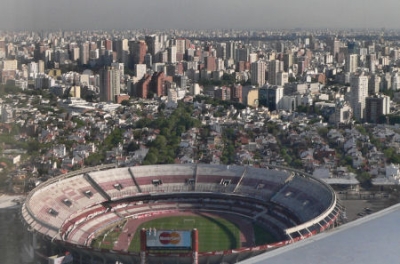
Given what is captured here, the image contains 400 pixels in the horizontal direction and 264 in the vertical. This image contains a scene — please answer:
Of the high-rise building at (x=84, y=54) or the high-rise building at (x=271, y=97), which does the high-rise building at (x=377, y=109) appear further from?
the high-rise building at (x=84, y=54)

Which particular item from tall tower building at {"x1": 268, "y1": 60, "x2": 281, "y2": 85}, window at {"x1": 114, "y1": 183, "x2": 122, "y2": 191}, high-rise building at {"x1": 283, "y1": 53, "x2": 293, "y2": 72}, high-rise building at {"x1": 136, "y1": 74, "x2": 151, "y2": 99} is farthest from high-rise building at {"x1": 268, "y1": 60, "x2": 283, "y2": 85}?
window at {"x1": 114, "y1": 183, "x2": 122, "y2": 191}

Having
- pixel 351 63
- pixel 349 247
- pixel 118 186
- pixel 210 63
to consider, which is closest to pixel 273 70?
pixel 210 63

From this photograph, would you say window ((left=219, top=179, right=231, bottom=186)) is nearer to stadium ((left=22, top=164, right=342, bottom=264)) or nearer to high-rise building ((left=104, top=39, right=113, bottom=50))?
stadium ((left=22, top=164, right=342, bottom=264))

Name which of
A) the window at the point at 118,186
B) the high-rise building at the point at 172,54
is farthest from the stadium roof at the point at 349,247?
the high-rise building at the point at 172,54

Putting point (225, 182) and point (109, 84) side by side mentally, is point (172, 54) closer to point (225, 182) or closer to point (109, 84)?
point (109, 84)

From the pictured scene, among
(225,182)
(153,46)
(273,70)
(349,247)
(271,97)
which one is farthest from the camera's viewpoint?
(153,46)
